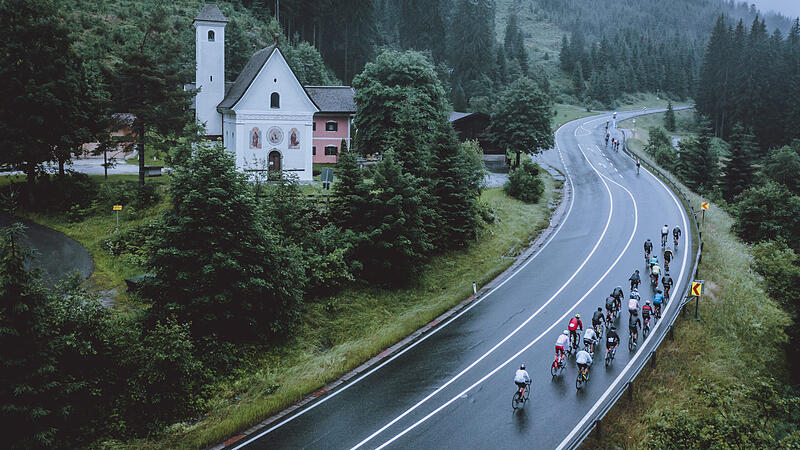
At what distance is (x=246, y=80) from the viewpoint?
46.6 meters

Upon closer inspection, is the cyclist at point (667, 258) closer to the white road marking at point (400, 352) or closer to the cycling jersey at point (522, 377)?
the white road marking at point (400, 352)

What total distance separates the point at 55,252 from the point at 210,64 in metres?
23.1

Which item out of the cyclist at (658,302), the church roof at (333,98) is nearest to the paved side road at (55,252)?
the cyclist at (658,302)

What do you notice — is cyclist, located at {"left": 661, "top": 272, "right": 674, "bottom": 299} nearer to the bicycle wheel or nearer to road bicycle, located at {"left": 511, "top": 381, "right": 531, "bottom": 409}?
road bicycle, located at {"left": 511, "top": 381, "right": 531, "bottom": 409}

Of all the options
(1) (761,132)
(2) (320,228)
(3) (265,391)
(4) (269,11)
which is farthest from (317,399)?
(1) (761,132)

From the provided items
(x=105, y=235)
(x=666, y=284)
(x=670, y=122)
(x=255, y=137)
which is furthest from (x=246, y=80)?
(x=670, y=122)


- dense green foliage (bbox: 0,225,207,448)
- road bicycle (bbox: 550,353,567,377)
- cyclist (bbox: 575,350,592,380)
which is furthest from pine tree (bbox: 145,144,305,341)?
cyclist (bbox: 575,350,592,380)

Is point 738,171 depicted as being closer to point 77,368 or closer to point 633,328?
point 633,328

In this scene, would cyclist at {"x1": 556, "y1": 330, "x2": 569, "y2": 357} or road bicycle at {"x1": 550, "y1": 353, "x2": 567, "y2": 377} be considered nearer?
cyclist at {"x1": 556, "y1": 330, "x2": 569, "y2": 357}

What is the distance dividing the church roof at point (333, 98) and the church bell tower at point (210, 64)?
1217 cm

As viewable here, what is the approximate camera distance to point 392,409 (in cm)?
1927

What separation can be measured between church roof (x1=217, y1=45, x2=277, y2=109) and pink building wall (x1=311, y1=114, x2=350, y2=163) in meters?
11.2

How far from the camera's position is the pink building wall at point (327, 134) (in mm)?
59625

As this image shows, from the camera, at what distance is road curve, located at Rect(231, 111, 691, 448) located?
17672 mm
